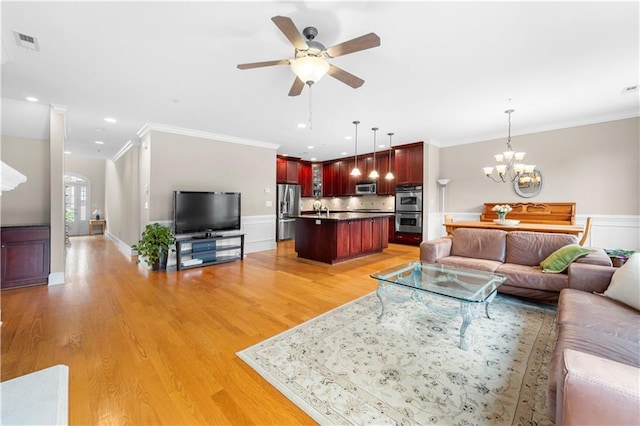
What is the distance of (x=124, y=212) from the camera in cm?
683

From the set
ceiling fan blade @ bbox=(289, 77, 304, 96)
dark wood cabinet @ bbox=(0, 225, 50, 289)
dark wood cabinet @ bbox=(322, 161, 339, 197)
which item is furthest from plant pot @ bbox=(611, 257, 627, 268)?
dark wood cabinet @ bbox=(0, 225, 50, 289)

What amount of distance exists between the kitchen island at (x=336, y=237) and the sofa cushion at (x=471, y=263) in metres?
1.99

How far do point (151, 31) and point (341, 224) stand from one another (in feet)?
12.9

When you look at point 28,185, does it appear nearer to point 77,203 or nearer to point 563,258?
point 77,203

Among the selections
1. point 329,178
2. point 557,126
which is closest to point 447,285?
point 557,126

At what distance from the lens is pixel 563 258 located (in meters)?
2.94

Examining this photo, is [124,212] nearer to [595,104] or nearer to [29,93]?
[29,93]

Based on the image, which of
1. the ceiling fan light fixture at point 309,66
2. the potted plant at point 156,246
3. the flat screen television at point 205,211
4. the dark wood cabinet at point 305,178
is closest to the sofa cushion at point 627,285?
the ceiling fan light fixture at point 309,66

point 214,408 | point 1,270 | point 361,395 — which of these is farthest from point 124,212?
point 361,395

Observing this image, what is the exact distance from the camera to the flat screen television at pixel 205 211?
4965 mm

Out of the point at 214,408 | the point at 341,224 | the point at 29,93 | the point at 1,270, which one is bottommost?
the point at 214,408

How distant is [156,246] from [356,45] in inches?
177

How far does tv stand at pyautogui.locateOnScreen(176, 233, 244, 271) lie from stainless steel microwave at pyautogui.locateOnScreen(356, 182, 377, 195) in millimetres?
4389

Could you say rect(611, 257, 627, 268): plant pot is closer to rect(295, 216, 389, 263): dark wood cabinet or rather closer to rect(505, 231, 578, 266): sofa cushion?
rect(505, 231, 578, 266): sofa cushion
